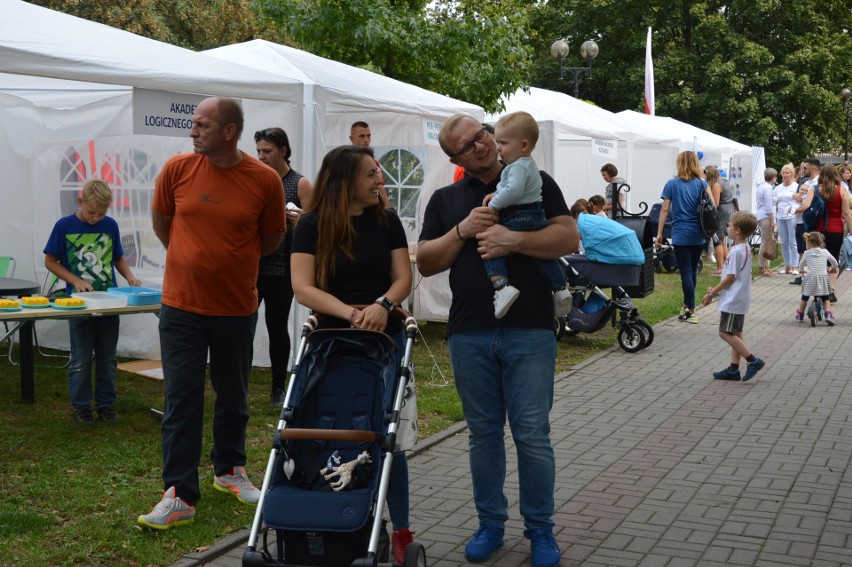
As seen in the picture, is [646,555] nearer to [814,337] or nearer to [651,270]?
[651,270]

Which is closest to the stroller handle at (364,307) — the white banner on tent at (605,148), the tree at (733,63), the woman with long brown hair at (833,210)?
the woman with long brown hair at (833,210)

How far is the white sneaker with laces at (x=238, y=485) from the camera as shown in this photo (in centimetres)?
556

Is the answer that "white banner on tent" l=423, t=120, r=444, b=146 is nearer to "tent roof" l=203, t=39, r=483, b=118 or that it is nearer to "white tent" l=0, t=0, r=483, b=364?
"white tent" l=0, t=0, r=483, b=364

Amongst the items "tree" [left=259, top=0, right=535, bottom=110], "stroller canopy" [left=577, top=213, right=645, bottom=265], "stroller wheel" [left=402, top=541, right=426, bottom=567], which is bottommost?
"stroller wheel" [left=402, top=541, right=426, bottom=567]

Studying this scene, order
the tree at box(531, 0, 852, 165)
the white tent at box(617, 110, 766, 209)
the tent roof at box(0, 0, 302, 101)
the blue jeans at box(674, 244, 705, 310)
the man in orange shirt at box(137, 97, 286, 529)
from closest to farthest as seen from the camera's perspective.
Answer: the man in orange shirt at box(137, 97, 286, 529)
the tent roof at box(0, 0, 302, 101)
the blue jeans at box(674, 244, 705, 310)
the white tent at box(617, 110, 766, 209)
the tree at box(531, 0, 852, 165)

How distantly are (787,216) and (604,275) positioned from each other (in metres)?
9.49

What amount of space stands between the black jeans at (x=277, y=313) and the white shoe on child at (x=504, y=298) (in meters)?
3.15

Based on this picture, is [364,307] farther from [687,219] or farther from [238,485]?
[687,219]

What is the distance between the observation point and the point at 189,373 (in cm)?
515

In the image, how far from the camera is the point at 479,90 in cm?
1496

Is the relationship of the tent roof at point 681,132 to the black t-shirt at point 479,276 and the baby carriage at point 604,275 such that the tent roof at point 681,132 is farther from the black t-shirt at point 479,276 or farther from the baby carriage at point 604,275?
the black t-shirt at point 479,276

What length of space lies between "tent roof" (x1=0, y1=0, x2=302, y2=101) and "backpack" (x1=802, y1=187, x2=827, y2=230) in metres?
8.17

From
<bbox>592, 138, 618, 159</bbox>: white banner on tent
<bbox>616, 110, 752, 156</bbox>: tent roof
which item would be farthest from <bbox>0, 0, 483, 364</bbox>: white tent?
<bbox>616, 110, 752, 156</bbox>: tent roof

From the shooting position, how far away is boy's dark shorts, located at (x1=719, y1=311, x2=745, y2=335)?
918 cm
